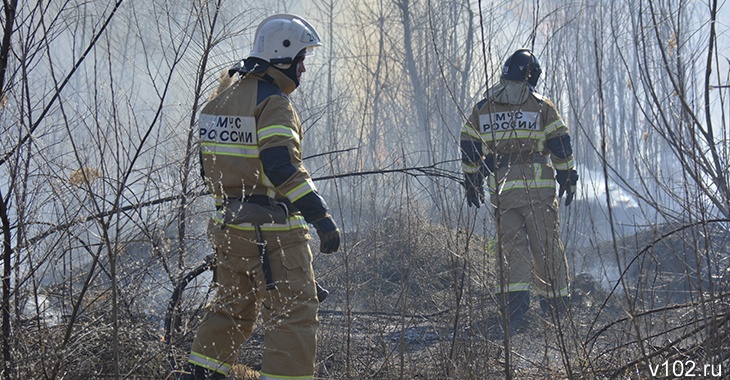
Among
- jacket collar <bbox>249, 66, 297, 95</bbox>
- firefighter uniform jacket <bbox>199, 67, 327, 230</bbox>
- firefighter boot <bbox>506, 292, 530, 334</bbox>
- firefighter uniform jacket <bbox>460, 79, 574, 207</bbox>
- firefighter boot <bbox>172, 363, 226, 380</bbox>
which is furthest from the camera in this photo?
firefighter boot <bbox>506, 292, 530, 334</bbox>

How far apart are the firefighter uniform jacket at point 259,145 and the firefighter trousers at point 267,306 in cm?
9

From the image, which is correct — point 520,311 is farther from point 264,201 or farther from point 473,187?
point 264,201

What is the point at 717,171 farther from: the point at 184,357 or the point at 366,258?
the point at 366,258

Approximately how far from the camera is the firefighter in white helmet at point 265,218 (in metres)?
3.21

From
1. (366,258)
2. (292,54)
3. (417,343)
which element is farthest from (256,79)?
(366,258)

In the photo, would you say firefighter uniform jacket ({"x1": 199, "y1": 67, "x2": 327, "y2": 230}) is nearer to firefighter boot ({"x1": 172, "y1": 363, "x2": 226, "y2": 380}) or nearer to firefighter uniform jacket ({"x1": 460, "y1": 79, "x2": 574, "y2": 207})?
firefighter boot ({"x1": 172, "y1": 363, "x2": 226, "y2": 380})

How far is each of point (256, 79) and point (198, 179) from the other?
2.21 feet

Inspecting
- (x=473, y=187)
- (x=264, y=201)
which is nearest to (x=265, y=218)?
(x=264, y=201)

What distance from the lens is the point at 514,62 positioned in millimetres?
5652

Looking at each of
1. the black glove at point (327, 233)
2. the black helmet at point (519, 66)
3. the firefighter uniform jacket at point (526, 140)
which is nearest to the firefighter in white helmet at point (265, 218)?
the black glove at point (327, 233)

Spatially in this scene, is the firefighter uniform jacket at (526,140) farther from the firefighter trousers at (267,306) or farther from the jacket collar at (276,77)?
the firefighter trousers at (267,306)

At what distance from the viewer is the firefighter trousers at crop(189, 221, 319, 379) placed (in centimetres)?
321

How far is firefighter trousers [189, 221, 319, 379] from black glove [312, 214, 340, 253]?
0.14 metres

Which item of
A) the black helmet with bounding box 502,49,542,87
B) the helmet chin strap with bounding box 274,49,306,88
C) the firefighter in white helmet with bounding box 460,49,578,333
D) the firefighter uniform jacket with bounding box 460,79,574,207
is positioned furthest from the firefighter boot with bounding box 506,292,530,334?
→ the helmet chin strap with bounding box 274,49,306,88
